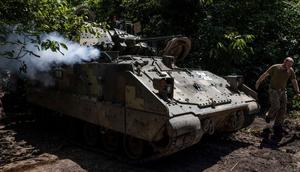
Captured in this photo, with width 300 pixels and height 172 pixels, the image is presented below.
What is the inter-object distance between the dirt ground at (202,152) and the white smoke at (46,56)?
4.64ft

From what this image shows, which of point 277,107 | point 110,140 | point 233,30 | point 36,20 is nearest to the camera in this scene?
point 36,20

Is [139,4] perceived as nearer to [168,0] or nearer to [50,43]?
[168,0]

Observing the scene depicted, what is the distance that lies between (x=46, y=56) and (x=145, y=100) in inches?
137

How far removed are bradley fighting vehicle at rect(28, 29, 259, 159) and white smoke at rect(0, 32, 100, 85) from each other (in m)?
0.24

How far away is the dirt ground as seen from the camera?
250 inches

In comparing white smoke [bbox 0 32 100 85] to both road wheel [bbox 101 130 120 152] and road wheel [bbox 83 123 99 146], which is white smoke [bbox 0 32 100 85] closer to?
road wheel [bbox 83 123 99 146]

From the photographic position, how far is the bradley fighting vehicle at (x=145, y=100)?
19.2 feet

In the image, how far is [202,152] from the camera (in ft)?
23.4

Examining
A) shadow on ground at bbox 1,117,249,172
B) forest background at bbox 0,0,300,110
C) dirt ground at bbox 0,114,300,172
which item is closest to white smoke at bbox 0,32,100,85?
shadow on ground at bbox 1,117,249,172

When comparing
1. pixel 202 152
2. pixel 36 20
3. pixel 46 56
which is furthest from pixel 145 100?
pixel 46 56

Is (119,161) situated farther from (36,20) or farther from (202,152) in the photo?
(36,20)

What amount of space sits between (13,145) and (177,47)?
4097 mm

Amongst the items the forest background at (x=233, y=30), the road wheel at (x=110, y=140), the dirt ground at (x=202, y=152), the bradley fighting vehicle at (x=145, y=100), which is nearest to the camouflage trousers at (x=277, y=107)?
the dirt ground at (x=202, y=152)

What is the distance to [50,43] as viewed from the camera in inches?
231
